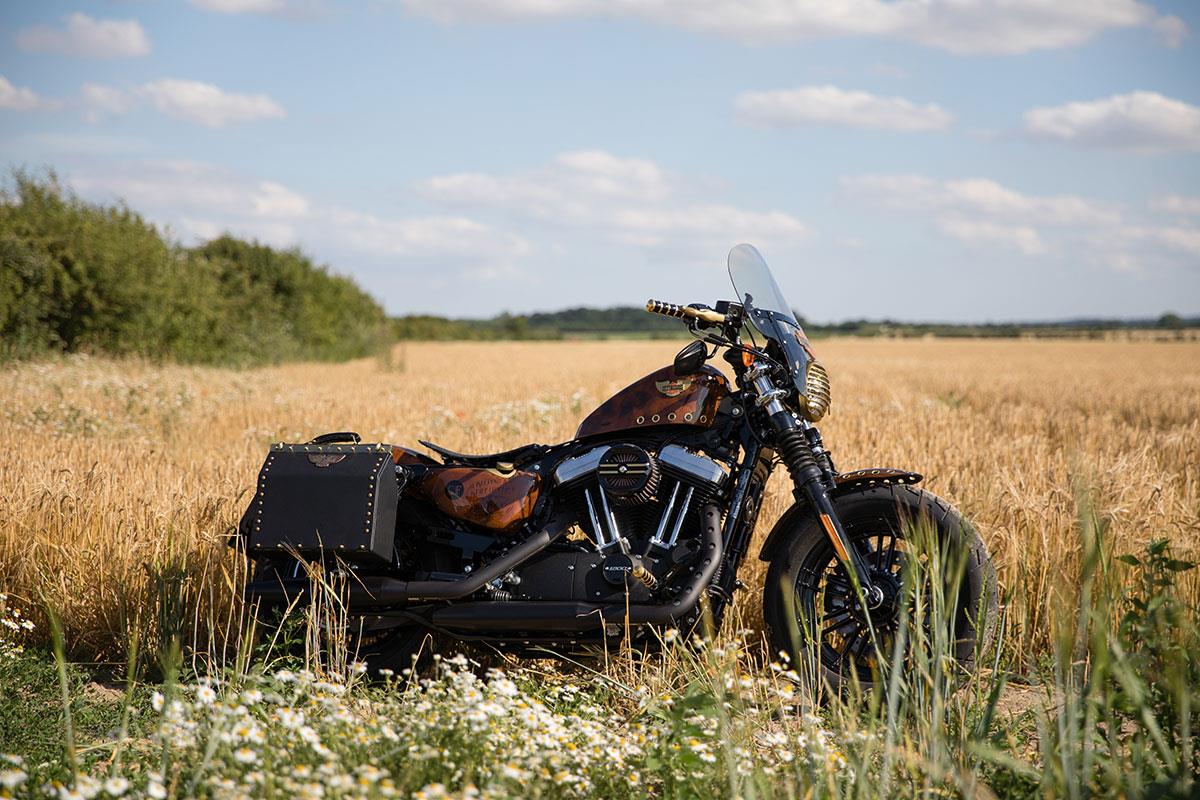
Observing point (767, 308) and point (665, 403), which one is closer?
point (665, 403)

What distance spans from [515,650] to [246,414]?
8357 millimetres

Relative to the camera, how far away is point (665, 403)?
3990 mm

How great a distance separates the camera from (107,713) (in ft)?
12.6

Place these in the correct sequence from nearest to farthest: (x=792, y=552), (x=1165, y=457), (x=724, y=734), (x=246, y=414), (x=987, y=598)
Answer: (x=724, y=734) < (x=987, y=598) < (x=792, y=552) < (x=1165, y=457) < (x=246, y=414)

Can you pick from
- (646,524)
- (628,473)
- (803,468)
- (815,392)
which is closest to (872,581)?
(803,468)

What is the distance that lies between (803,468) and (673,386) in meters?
0.61

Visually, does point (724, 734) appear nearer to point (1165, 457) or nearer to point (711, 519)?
point (711, 519)

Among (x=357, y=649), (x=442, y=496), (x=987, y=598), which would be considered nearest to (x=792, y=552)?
(x=987, y=598)

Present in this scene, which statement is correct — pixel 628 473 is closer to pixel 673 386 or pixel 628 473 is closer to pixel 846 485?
pixel 673 386

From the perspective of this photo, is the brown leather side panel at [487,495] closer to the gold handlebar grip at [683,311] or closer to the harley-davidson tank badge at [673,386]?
the harley-davidson tank badge at [673,386]

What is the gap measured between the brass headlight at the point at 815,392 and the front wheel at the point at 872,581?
1.17 feet

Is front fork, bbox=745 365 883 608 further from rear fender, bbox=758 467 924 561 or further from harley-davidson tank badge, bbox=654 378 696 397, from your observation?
harley-davidson tank badge, bbox=654 378 696 397

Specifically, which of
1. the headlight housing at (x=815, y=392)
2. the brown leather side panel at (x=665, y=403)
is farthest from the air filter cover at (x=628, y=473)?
the headlight housing at (x=815, y=392)

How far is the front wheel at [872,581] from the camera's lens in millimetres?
3768
